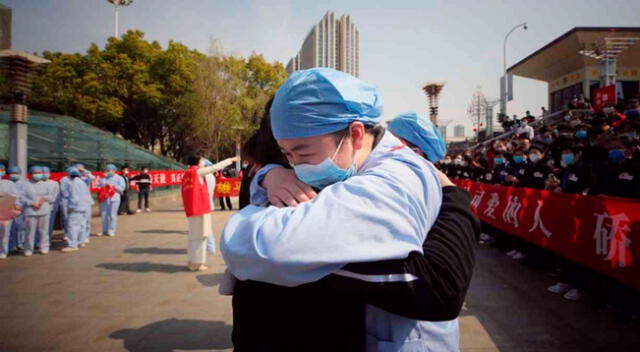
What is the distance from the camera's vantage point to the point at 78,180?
868cm

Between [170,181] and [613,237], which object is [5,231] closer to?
[613,237]

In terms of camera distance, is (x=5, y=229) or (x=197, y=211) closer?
(x=197, y=211)

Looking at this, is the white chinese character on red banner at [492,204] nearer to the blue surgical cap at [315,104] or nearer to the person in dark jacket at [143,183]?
the blue surgical cap at [315,104]

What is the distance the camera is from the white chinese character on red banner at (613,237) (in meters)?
3.47

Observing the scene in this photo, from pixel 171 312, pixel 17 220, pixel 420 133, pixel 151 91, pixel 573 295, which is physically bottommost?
pixel 171 312

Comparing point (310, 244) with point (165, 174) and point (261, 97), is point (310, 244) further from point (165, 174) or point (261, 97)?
point (261, 97)

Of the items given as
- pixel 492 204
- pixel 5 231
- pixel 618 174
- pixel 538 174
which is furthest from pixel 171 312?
pixel 538 174

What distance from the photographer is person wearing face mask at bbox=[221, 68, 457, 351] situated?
75cm

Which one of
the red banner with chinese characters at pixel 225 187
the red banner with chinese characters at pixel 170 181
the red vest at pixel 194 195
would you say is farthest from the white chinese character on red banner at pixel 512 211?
the red banner with chinese characters at pixel 225 187

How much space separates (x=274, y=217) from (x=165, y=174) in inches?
776

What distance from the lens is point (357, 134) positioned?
99 cm

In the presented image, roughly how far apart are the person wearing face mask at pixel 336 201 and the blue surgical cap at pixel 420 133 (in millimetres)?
1599

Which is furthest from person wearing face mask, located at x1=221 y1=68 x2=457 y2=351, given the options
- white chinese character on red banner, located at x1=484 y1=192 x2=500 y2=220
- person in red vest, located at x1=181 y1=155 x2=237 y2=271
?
white chinese character on red banner, located at x1=484 y1=192 x2=500 y2=220

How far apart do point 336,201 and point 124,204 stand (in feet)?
51.8
